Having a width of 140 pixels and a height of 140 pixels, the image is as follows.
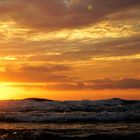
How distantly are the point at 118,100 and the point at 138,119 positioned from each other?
22277mm

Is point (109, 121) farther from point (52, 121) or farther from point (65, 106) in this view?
point (65, 106)

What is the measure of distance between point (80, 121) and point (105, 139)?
33.9 ft

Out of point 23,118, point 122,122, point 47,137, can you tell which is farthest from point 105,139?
point 23,118

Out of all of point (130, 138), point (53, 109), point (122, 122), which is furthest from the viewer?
point (53, 109)

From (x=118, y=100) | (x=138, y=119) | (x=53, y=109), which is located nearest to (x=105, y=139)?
(x=138, y=119)

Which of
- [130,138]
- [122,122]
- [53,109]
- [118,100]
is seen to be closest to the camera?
[130,138]

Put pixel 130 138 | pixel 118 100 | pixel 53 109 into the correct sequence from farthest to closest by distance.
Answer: pixel 118 100 < pixel 53 109 < pixel 130 138

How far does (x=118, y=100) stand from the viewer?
54.7 metres

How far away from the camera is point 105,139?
70.1 ft

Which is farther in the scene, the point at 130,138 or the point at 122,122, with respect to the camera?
the point at 122,122

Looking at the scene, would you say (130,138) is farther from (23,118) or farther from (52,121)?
(23,118)

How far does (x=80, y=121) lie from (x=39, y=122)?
3.28 metres

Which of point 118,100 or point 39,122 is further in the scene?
point 118,100

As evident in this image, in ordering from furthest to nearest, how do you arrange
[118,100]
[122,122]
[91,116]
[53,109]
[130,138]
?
[118,100], [53,109], [91,116], [122,122], [130,138]
